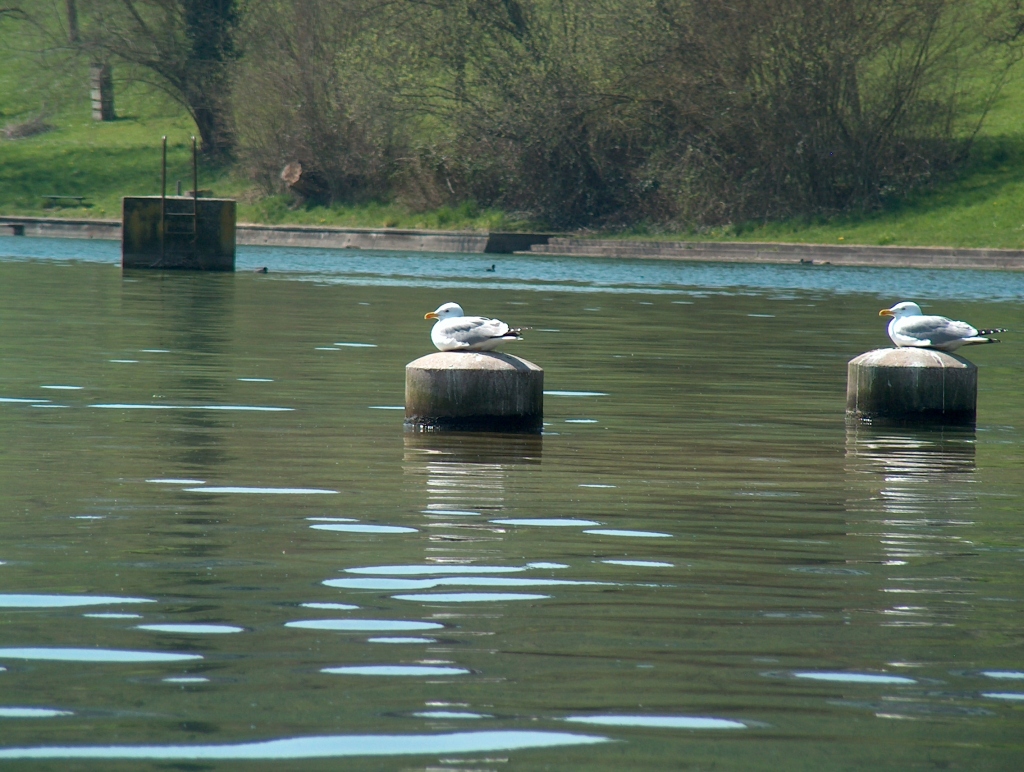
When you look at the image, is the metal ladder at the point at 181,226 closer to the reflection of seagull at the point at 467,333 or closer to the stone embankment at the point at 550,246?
the stone embankment at the point at 550,246

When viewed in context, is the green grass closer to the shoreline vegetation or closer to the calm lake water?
the shoreline vegetation

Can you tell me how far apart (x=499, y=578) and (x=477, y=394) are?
5.10 metres

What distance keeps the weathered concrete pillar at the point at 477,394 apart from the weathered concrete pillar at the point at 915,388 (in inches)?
113

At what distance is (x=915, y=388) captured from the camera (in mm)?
13125

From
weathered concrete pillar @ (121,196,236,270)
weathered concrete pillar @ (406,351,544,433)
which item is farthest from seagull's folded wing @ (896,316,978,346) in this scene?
weathered concrete pillar @ (121,196,236,270)

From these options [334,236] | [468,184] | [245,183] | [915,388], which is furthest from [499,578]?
[245,183]

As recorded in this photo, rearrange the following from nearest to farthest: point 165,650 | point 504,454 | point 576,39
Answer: point 165,650 → point 504,454 → point 576,39

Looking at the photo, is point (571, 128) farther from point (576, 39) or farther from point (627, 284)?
point (627, 284)

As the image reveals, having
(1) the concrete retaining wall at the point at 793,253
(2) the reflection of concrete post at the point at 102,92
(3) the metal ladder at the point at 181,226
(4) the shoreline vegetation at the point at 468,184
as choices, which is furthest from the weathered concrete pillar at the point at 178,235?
(2) the reflection of concrete post at the point at 102,92

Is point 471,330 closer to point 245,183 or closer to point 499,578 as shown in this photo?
point 499,578

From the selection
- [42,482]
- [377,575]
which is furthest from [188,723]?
[42,482]

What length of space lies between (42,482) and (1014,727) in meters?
5.75

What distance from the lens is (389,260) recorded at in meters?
45.8

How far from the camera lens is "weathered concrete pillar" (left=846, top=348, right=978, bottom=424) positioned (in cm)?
1305
